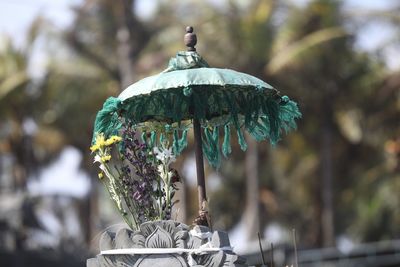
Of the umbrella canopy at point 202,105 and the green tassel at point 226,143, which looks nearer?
the umbrella canopy at point 202,105

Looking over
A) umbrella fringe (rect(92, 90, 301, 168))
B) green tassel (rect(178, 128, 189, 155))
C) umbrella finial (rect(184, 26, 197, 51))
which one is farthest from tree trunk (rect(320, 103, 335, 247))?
umbrella finial (rect(184, 26, 197, 51))

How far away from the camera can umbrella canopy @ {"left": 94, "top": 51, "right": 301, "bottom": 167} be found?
27.5 feet

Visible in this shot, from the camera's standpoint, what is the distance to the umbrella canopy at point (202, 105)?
8.38 meters

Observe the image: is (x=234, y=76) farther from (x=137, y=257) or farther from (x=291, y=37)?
(x=291, y=37)

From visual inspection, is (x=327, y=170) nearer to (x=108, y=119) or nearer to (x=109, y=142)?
(x=108, y=119)

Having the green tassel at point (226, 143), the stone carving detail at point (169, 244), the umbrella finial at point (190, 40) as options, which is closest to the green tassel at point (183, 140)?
the green tassel at point (226, 143)

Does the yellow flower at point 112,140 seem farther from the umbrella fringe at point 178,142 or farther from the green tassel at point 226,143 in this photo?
the green tassel at point 226,143

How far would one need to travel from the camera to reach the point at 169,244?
7867 mm

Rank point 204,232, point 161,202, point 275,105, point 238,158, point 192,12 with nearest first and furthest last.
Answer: point 204,232, point 161,202, point 275,105, point 192,12, point 238,158

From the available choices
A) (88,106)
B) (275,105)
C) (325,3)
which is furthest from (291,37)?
(275,105)

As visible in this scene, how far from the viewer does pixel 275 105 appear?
29.9ft

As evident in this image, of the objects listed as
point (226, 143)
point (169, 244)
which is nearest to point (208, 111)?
point (226, 143)

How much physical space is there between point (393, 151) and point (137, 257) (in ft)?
76.2

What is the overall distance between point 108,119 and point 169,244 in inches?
64.7
